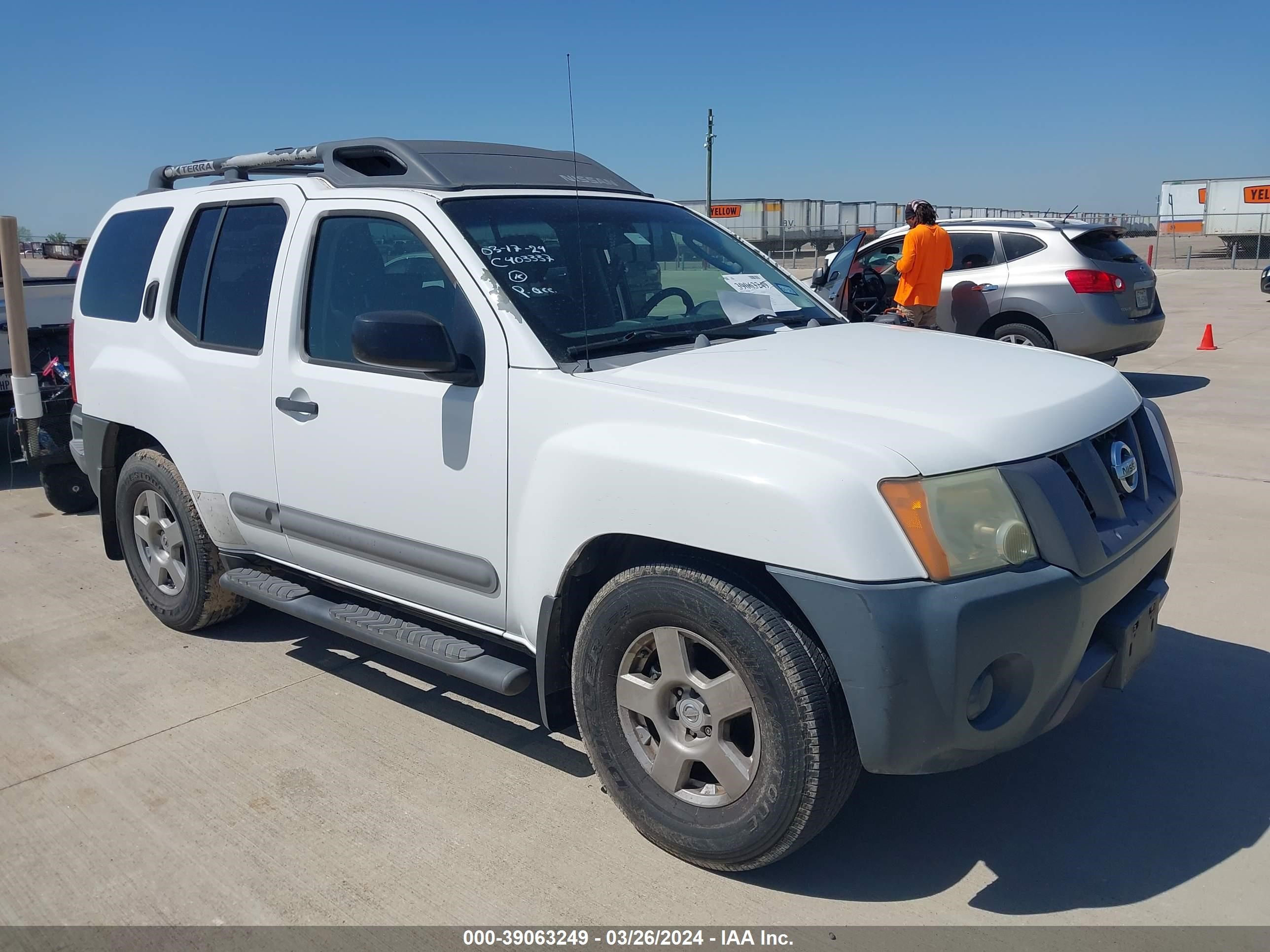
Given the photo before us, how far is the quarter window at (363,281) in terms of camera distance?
11.6 ft

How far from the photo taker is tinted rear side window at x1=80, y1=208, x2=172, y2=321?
4742 mm

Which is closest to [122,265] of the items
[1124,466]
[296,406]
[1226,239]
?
[296,406]

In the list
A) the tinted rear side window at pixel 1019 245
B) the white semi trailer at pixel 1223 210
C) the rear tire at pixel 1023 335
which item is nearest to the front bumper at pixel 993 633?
the rear tire at pixel 1023 335

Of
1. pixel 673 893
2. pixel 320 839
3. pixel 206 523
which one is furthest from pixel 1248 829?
pixel 206 523

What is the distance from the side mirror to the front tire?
0.88 metres

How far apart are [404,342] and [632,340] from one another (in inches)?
29.2

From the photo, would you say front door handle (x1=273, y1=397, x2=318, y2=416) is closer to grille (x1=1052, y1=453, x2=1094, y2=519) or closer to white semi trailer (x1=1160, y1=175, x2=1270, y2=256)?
grille (x1=1052, y1=453, x2=1094, y2=519)

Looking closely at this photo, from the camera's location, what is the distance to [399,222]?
3594mm

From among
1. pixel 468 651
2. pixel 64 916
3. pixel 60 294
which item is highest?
pixel 60 294

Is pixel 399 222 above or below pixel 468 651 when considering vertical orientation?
above

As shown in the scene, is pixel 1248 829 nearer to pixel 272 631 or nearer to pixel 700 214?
pixel 700 214
